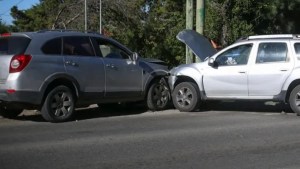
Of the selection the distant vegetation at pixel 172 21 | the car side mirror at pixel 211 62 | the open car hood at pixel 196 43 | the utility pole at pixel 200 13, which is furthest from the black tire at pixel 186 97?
the distant vegetation at pixel 172 21

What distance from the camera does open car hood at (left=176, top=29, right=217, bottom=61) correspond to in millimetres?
14117

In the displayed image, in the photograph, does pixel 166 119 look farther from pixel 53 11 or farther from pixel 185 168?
pixel 53 11

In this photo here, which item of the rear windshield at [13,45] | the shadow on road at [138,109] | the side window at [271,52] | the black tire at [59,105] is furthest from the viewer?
the shadow on road at [138,109]

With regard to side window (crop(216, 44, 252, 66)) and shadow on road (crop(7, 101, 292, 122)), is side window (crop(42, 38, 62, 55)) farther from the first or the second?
side window (crop(216, 44, 252, 66))

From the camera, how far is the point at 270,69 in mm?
12016

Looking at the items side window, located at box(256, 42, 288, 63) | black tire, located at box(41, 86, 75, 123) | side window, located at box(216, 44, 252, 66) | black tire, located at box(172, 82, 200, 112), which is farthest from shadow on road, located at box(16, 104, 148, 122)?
side window, located at box(256, 42, 288, 63)

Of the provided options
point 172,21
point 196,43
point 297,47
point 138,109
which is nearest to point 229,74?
point 297,47

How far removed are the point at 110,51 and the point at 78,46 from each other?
3.59 feet

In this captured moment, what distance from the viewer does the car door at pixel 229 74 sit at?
488 inches

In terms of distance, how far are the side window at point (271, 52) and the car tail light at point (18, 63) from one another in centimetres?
492

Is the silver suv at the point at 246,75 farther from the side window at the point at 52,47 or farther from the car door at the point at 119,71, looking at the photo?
the side window at the point at 52,47

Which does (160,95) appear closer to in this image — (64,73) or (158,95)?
(158,95)

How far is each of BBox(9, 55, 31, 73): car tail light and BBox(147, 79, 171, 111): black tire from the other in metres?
3.48

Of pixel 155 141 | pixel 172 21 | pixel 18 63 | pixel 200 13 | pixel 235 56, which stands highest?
pixel 172 21
